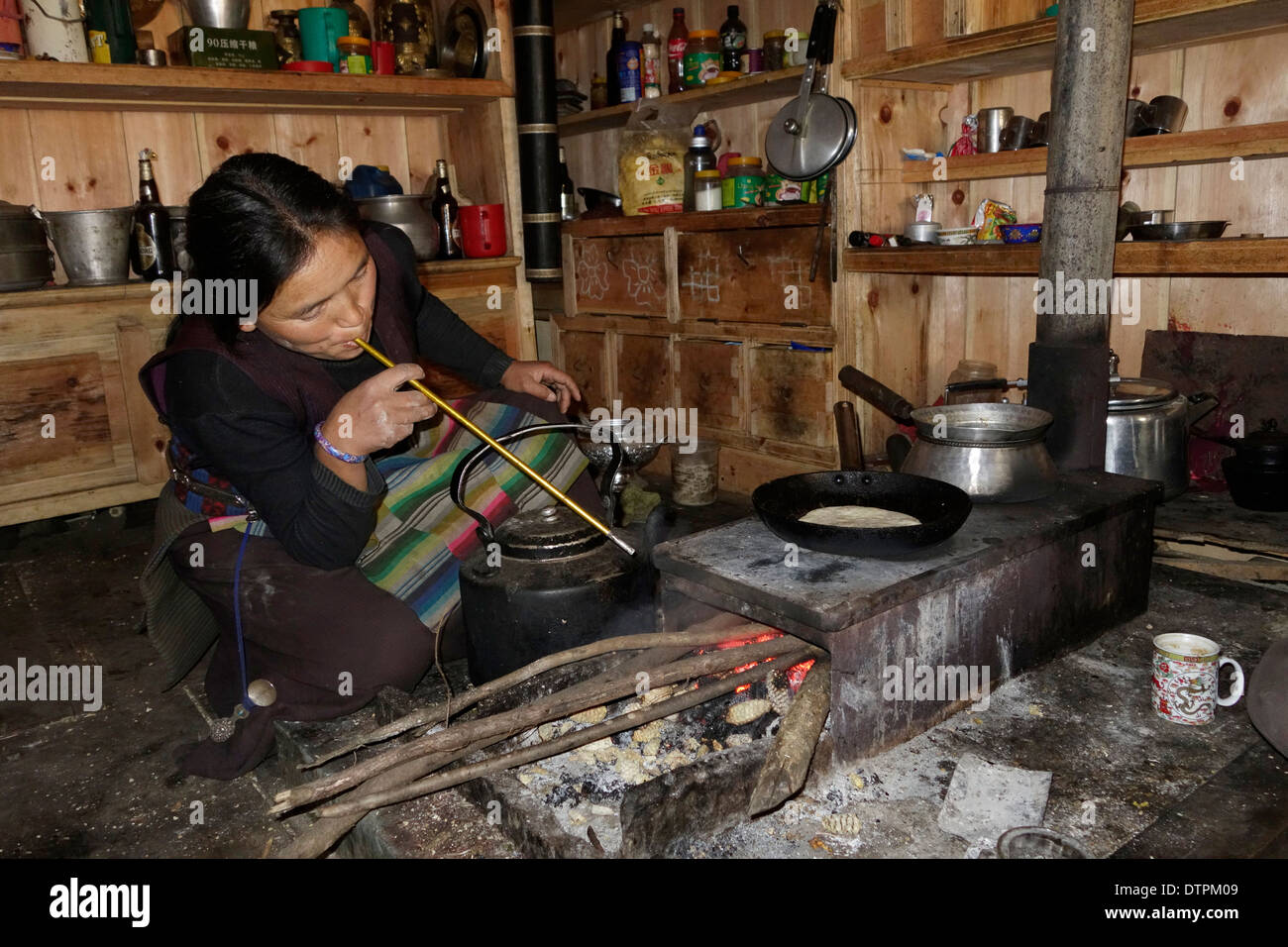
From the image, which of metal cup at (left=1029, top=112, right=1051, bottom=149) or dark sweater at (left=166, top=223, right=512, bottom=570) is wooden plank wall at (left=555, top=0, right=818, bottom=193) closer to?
metal cup at (left=1029, top=112, right=1051, bottom=149)

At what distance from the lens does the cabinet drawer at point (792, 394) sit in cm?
350

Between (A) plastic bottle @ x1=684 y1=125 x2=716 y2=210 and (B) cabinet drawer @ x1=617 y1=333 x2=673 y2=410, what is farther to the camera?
(B) cabinet drawer @ x1=617 y1=333 x2=673 y2=410

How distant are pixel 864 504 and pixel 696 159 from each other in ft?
7.77

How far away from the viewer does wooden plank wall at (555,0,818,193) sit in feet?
12.9

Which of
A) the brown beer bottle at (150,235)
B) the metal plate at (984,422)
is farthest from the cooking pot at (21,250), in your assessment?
the metal plate at (984,422)

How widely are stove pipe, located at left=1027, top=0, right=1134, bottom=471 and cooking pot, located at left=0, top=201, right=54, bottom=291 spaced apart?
3137 millimetres

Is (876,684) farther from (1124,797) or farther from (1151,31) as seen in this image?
(1151,31)

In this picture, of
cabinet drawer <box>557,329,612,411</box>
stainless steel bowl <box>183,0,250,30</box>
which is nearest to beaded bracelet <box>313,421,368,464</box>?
stainless steel bowl <box>183,0,250,30</box>

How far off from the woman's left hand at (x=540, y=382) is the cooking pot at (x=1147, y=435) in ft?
4.55

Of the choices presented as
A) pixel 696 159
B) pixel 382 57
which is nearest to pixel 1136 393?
pixel 696 159

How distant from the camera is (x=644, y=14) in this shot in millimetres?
4508

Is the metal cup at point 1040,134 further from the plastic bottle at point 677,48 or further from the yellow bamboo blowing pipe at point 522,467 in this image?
the yellow bamboo blowing pipe at point 522,467

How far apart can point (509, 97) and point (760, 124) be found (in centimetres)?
107
